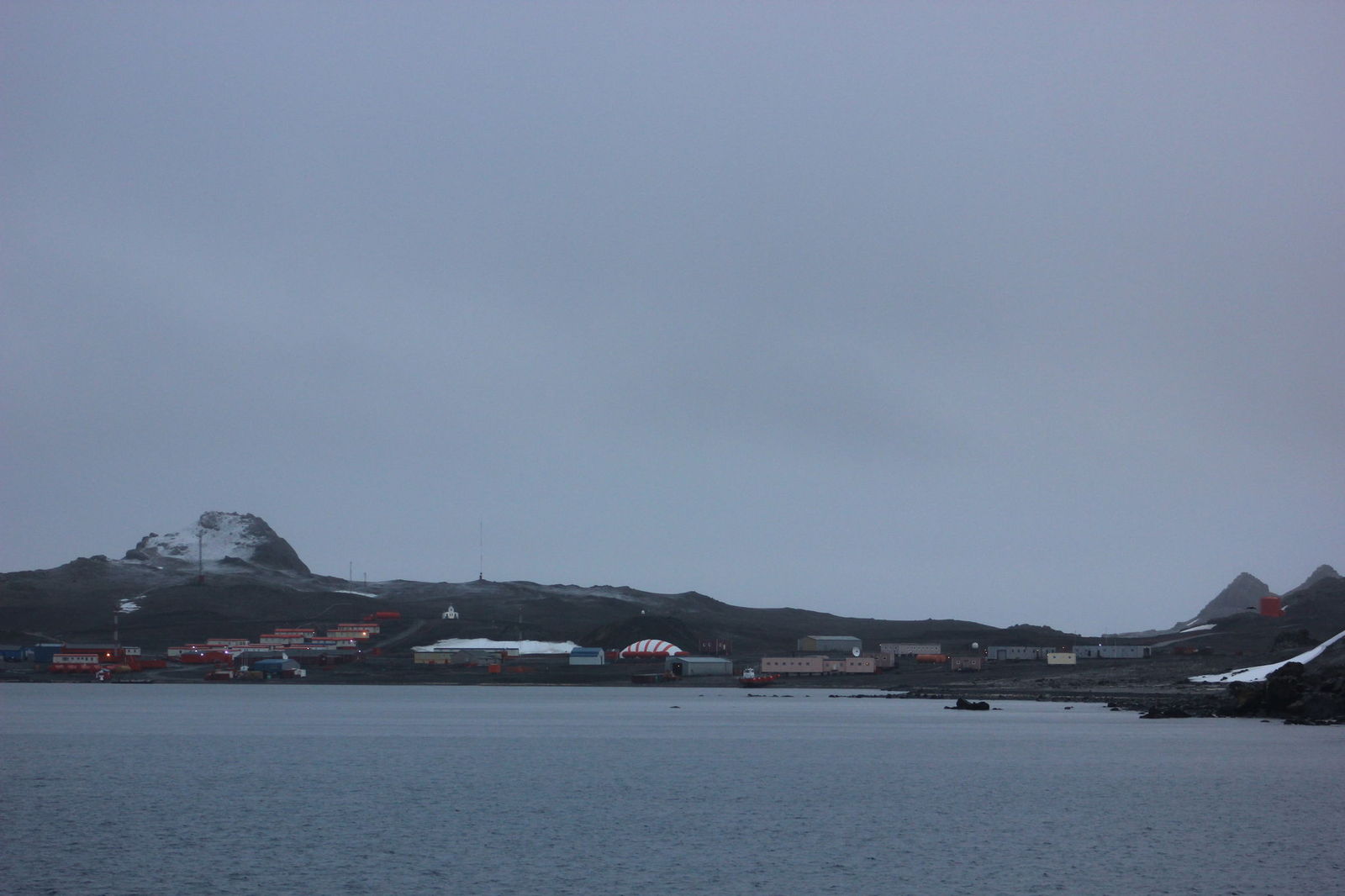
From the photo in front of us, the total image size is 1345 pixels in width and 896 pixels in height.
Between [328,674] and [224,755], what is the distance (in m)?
108

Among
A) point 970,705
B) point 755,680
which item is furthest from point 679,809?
point 755,680

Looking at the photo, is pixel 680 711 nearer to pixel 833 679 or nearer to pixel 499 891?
pixel 833 679

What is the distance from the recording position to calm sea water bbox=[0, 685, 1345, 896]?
45000mm

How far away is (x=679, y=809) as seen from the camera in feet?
203

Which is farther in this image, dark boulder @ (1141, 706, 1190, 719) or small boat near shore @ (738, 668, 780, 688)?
small boat near shore @ (738, 668, 780, 688)

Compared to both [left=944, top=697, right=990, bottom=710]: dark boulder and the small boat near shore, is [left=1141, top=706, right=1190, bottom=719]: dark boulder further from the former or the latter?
the small boat near shore

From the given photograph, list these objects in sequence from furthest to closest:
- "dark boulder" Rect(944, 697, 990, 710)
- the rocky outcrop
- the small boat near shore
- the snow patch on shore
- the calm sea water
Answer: the small boat near shore < the snow patch on shore < "dark boulder" Rect(944, 697, 990, 710) < the rocky outcrop < the calm sea water

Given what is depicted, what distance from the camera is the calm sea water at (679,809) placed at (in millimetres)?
45000

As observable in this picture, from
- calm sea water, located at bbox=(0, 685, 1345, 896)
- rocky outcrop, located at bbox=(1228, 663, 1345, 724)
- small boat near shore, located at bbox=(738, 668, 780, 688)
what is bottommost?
calm sea water, located at bbox=(0, 685, 1345, 896)

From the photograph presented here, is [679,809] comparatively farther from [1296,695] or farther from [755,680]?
[755,680]

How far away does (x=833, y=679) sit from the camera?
18438cm

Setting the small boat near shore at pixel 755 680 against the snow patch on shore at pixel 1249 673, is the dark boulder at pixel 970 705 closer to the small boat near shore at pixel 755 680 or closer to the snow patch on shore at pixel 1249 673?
the snow patch on shore at pixel 1249 673

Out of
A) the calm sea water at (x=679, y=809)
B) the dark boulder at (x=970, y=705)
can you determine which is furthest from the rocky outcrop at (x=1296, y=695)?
the dark boulder at (x=970, y=705)

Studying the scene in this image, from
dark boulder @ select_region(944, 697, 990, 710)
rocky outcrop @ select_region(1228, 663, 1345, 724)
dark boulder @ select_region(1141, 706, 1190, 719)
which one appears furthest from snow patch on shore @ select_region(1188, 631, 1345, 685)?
dark boulder @ select_region(944, 697, 990, 710)
